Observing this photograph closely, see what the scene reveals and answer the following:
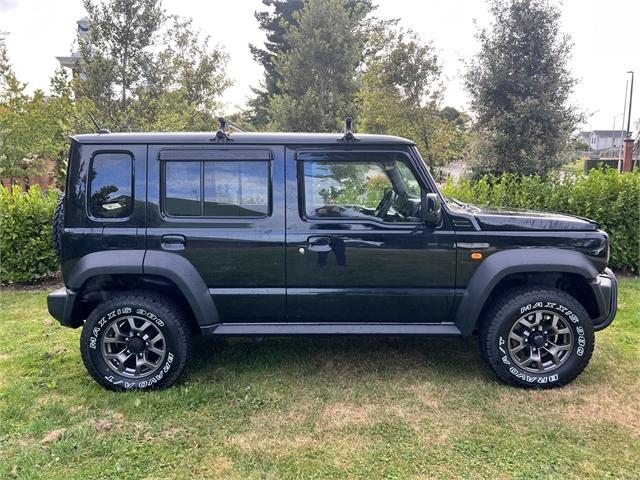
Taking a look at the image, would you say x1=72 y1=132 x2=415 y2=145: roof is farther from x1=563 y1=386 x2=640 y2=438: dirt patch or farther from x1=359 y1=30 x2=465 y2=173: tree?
x1=359 y1=30 x2=465 y2=173: tree

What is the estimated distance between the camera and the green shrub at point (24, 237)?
20.8 ft

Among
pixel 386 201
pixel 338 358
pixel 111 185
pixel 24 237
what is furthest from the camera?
pixel 24 237

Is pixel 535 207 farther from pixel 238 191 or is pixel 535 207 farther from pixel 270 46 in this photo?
pixel 270 46

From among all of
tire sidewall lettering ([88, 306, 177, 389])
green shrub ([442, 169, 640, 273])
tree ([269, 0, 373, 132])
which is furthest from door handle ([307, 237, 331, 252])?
tree ([269, 0, 373, 132])

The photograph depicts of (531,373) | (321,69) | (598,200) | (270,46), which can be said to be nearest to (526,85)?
(598,200)

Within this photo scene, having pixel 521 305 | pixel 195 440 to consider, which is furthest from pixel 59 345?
pixel 521 305

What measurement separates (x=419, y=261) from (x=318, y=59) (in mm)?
11361

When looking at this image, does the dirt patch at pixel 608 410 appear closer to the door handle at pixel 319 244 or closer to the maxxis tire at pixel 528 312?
the maxxis tire at pixel 528 312

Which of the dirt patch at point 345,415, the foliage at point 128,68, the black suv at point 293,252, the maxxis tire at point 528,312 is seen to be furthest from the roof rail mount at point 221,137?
the foliage at point 128,68

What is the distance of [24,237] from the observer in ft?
21.1

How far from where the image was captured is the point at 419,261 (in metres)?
3.44

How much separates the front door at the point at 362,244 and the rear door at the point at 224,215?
14cm

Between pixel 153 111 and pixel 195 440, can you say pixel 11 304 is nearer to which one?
pixel 195 440

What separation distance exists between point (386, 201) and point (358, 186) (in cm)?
24
